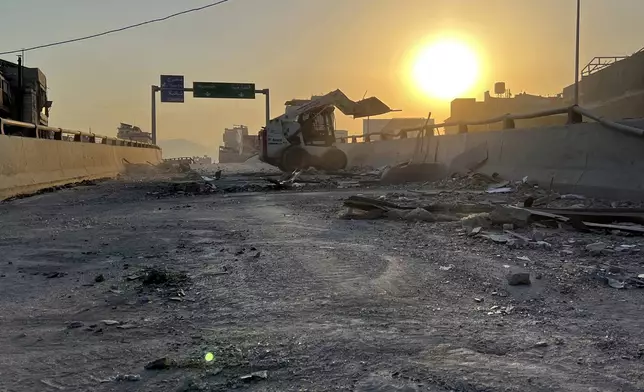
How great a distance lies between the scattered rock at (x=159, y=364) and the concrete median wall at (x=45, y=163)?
948 cm

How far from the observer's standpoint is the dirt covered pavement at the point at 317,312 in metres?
2.64

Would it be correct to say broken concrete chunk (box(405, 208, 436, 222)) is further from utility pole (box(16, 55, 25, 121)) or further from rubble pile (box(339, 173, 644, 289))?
utility pole (box(16, 55, 25, 121))

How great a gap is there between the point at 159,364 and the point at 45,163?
1224cm

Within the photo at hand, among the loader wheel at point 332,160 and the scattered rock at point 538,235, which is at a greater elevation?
the loader wheel at point 332,160

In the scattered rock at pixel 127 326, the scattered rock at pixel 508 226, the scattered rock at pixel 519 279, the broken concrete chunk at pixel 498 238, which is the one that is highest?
the scattered rock at pixel 508 226

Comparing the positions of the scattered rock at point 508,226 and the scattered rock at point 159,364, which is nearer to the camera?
the scattered rock at point 159,364

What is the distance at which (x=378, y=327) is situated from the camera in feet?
10.8

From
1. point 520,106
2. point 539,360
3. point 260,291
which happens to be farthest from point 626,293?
point 520,106

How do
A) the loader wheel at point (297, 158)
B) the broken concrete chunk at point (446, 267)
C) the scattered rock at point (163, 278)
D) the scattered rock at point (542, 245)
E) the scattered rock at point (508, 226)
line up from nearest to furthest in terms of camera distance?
the scattered rock at point (163, 278), the broken concrete chunk at point (446, 267), the scattered rock at point (542, 245), the scattered rock at point (508, 226), the loader wheel at point (297, 158)

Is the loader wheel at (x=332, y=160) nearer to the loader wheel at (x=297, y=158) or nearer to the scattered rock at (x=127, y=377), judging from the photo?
the loader wheel at (x=297, y=158)

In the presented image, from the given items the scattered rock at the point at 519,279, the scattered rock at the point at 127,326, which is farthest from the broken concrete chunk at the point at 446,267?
the scattered rock at the point at 127,326

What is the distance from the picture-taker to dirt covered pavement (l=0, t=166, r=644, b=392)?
8.66ft

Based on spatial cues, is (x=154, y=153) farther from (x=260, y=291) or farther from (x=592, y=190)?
(x=260, y=291)

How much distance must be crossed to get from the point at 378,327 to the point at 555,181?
7.88 m
